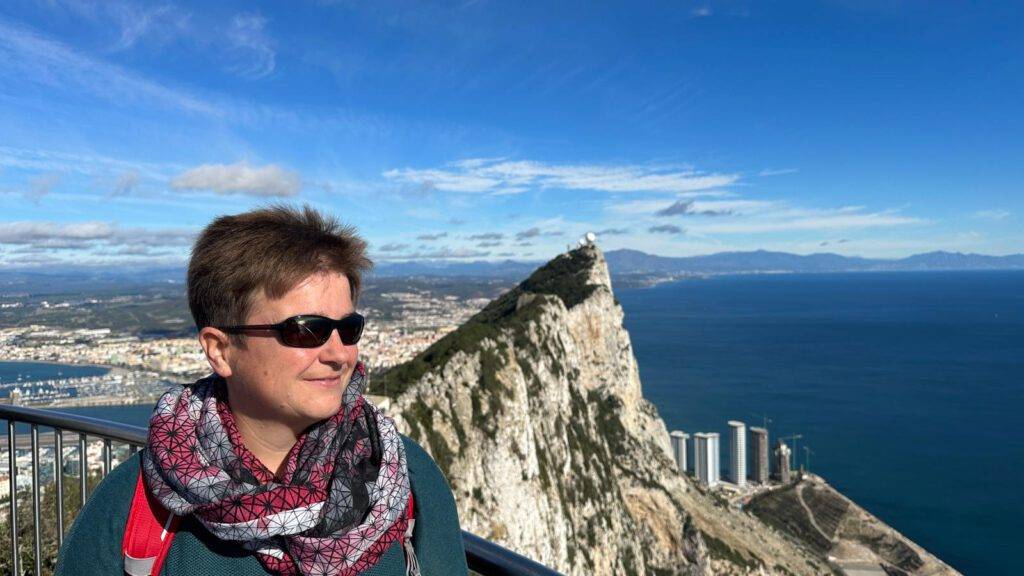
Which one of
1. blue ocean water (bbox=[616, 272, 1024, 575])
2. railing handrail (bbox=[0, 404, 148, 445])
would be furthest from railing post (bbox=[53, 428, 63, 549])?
blue ocean water (bbox=[616, 272, 1024, 575])

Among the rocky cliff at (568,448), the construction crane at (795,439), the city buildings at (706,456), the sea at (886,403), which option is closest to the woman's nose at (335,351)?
the sea at (886,403)

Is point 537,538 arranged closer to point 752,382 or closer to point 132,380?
point 132,380

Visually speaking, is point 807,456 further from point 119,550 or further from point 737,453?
point 119,550

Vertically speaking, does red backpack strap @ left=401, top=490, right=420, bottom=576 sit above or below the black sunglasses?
below

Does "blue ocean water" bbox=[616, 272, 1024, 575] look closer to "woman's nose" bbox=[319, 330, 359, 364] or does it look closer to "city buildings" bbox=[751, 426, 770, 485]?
"city buildings" bbox=[751, 426, 770, 485]

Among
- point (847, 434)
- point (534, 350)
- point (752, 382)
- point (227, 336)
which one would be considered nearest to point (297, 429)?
point (227, 336)

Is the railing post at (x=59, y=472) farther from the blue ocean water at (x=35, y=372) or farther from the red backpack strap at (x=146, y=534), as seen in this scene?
the blue ocean water at (x=35, y=372)
